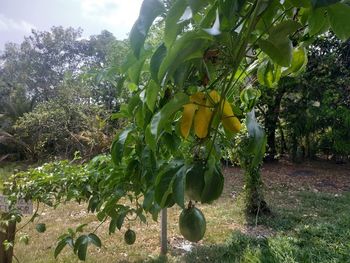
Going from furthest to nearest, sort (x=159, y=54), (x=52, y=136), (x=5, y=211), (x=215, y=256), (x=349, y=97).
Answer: (x=52, y=136)
(x=349, y=97)
(x=215, y=256)
(x=5, y=211)
(x=159, y=54)

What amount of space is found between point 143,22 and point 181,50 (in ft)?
0.13

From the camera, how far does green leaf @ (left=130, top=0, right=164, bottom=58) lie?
0.29 metres

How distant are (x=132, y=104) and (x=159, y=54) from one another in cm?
22

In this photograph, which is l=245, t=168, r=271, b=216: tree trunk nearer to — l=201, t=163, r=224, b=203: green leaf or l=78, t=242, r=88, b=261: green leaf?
l=78, t=242, r=88, b=261: green leaf

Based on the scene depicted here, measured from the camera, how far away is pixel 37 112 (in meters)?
7.42

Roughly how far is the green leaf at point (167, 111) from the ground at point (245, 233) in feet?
4.79

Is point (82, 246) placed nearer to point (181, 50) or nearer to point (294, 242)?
point (181, 50)

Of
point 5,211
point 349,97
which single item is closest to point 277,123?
point 349,97

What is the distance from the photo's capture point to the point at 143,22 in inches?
11.4

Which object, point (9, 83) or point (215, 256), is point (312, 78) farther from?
point (9, 83)

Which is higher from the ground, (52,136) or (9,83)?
(9,83)

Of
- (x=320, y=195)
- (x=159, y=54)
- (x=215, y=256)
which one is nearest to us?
(x=159, y=54)

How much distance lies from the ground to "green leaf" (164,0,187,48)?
5.05 feet

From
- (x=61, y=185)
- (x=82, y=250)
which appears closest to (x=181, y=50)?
(x=82, y=250)
